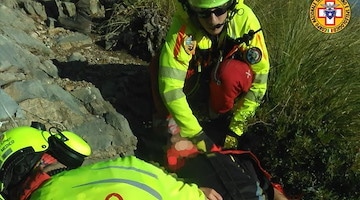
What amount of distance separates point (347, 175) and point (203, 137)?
894mm

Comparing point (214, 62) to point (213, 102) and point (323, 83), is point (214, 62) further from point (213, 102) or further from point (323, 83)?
point (323, 83)

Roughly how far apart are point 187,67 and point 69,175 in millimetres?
2131

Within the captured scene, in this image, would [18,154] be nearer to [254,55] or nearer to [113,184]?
[113,184]

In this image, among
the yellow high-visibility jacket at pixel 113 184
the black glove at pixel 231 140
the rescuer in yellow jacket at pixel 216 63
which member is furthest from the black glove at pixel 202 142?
the yellow high-visibility jacket at pixel 113 184

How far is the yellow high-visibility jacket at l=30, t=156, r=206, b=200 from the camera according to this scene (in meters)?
2.32

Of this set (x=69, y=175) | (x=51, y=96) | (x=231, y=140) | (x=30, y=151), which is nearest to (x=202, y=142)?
(x=231, y=140)

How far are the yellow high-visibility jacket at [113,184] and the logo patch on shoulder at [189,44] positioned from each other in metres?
1.99

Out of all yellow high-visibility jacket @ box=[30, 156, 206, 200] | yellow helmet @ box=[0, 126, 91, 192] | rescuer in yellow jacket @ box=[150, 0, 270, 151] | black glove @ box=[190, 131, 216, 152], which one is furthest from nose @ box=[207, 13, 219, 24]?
yellow high-visibility jacket @ box=[30, 156, 206, 200]

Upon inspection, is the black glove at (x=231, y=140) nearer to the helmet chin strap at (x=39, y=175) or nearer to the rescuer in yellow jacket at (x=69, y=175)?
the rescuer in yellow jacket at (x=69, y=175)

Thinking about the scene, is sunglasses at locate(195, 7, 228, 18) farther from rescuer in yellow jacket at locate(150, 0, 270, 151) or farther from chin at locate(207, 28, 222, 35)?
chin at locate(207, 28, 222, 35)

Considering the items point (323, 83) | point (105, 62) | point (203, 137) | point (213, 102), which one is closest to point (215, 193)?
point (203, 137)

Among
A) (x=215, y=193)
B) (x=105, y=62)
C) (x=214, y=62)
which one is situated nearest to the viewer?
(x=215, y=193)

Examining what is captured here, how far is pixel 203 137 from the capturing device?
169 inches

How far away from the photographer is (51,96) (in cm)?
450
